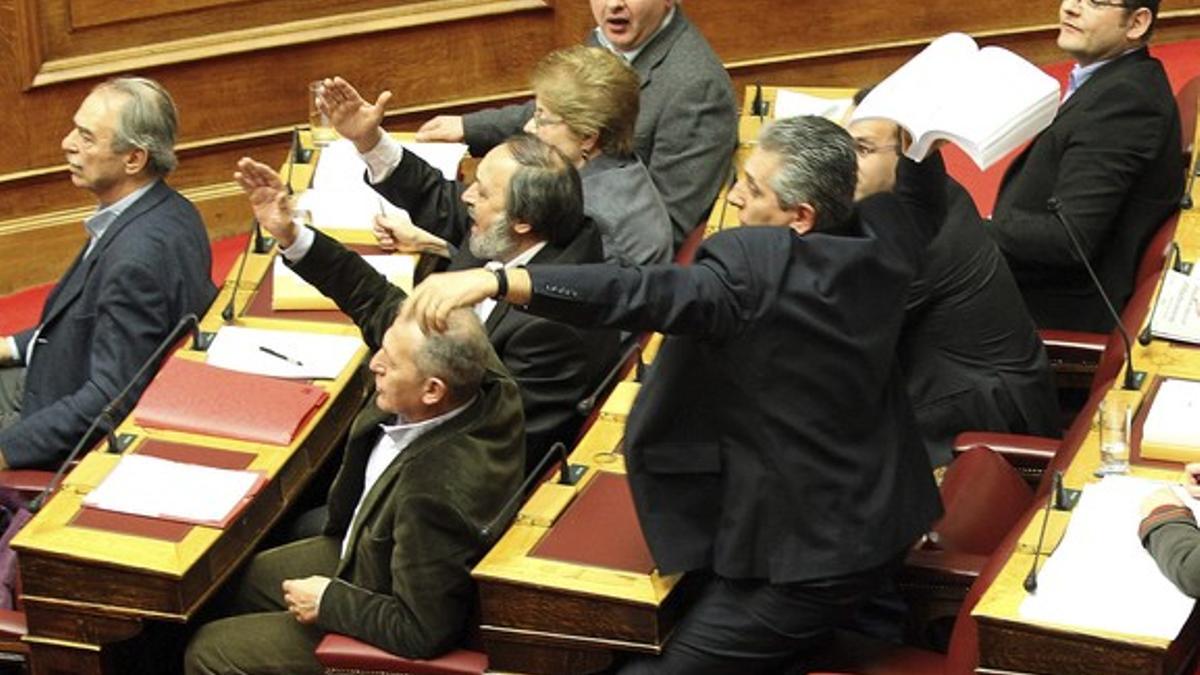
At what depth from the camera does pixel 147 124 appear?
12.3ft

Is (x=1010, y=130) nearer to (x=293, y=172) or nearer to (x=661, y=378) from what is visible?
(x=661, y=378)

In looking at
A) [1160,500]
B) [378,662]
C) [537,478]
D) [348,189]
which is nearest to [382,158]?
[348,189]

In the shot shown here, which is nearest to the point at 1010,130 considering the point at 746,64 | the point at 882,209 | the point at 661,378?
the point at 882,209

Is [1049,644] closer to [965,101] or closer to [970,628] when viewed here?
[970,628]

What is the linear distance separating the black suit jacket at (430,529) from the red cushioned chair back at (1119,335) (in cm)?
89

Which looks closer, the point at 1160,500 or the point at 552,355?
the point at 1160,500

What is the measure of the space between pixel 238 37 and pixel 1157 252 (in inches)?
77.9

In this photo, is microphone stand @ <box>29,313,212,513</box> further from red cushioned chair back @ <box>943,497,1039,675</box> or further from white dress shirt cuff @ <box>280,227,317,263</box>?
red cushioned chair back @ <box>943,497,1039,675</box>

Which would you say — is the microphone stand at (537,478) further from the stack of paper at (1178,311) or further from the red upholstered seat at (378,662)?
the stack of paper at (1178,311)

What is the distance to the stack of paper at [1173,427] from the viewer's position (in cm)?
314

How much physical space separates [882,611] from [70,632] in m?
1.06

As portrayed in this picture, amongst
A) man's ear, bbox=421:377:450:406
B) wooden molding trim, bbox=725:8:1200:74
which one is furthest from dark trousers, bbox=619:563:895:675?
wooden molding trim, bbox=725:8:1200:74

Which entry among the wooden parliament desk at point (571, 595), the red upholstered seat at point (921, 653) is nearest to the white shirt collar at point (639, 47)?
the wooden parliament desk at point (571, 595)

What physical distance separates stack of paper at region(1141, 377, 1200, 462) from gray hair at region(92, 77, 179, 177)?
60.6 inches
